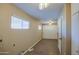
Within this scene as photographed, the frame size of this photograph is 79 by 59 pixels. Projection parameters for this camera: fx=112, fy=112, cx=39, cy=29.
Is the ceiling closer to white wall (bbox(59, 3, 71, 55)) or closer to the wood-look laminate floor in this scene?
white wall (bbox(59, 3, 71, 55))

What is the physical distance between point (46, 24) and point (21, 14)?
1.60 feet

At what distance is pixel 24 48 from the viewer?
6.23 feet

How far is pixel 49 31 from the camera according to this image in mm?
2062

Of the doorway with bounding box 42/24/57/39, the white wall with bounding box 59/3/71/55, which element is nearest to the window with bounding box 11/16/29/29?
the doorway with bounding box 42/24/57/39

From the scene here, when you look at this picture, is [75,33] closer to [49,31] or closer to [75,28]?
[75,28]

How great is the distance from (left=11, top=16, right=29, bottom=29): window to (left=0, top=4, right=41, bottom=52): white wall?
0.18 feet

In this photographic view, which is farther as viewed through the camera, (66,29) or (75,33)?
(66,29)

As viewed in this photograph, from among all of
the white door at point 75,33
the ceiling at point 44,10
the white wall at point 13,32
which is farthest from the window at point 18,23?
the white door at point 75,33

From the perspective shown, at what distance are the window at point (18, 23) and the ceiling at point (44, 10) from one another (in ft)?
0.61

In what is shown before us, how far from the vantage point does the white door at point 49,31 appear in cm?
201

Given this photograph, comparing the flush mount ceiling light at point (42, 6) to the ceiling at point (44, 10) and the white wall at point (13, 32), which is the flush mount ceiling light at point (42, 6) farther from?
the white wall at point (13, 32)

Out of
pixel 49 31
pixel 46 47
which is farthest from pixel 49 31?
pixel 46 47

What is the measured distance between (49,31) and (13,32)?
2.12ft

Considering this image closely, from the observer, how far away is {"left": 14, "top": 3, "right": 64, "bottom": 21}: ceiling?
1.84 metres
